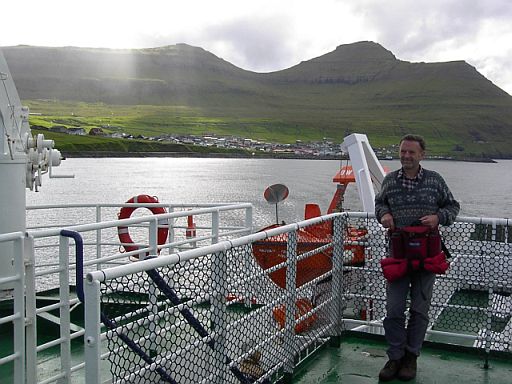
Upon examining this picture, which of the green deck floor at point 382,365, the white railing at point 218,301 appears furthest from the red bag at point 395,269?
the green deck floor at point 382,365

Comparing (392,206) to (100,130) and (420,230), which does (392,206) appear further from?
(100,130)

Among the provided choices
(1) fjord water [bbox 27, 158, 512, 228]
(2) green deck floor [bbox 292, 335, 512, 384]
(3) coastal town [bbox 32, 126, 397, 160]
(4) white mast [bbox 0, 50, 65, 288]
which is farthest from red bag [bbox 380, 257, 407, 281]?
(3) coastal town [bbox 32, 126, 397, 160]

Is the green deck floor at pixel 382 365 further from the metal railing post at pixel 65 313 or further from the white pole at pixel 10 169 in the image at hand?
the white pole at pixel 10 169

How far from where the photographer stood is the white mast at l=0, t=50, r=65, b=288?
5711 mm

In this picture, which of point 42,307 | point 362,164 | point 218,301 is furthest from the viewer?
point 362,164

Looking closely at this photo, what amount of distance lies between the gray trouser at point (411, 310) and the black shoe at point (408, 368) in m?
0.06

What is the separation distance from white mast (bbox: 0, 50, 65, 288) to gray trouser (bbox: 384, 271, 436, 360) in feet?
11.8

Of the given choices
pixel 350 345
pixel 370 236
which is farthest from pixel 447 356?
pixel 370 236

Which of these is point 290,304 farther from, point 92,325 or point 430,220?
point 92,325

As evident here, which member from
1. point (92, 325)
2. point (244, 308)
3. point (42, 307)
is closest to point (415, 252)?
point (244, 308)

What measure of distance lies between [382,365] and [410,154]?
181cm

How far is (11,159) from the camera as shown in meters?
5.78

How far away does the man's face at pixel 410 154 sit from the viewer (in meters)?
4.07

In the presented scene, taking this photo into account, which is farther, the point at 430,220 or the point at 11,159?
the point at 11,159
